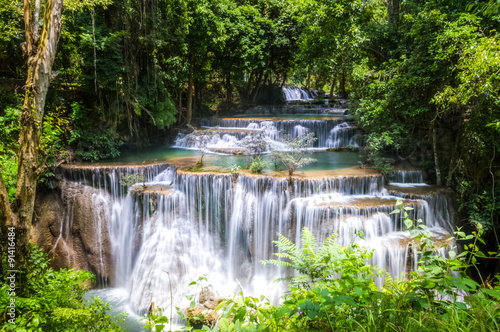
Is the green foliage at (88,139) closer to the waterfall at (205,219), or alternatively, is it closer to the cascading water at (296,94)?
the waterfall at (205,219)

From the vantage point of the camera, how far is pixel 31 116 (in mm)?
3533

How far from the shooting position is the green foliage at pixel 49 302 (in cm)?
317

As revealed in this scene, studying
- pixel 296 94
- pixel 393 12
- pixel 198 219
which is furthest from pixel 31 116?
pixel 296 94

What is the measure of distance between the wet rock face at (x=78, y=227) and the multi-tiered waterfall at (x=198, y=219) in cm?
3

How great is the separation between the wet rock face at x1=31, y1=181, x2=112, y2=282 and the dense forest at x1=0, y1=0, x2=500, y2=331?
593mm

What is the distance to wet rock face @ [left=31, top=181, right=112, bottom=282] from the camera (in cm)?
836

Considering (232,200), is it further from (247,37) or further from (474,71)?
(247,37)

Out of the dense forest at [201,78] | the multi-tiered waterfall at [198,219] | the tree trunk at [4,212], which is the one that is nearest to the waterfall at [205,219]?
the multi-tiered waterfall at [198,219]

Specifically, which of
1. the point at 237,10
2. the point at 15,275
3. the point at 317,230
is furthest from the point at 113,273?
the point at 237,10

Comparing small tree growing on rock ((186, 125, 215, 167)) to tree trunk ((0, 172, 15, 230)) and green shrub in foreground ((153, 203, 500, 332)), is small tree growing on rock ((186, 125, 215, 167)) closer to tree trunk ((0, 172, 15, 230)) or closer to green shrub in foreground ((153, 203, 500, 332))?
tree trunk ((0, 172, 15, 230))

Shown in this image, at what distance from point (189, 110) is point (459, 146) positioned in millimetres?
11471

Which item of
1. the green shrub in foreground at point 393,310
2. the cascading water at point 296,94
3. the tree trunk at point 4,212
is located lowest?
the green shrub in foreground at point 393,310

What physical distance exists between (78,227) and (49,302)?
5.57m

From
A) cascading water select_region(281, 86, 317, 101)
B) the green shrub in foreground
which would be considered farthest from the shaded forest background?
cascading water select_region(281, 86, 317, 101)
